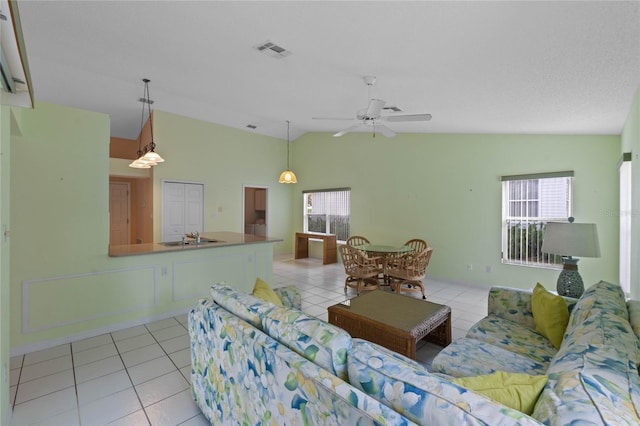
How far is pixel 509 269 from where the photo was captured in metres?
4.90

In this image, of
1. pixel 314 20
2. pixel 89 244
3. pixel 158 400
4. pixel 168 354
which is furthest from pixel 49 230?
pixel 314 20

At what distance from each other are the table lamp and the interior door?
9.48 m

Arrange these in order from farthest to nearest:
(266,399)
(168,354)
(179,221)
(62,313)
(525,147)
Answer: (179,221) < (525,147) < (62,313) < (168,354) < (266,399)

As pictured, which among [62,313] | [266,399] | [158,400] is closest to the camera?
[266,399]

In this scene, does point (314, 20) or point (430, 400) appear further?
point (314, 20)

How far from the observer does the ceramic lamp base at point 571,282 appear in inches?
99.4

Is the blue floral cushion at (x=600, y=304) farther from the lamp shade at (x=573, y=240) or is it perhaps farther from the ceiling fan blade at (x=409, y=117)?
the ceiling fan blade at (x=409, y=117)

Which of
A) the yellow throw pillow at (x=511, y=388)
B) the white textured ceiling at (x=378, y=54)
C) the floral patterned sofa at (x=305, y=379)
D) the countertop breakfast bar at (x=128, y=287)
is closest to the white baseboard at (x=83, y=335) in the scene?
the countertop breakfast bar at (x=128, y=287)

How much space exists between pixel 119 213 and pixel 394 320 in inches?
338

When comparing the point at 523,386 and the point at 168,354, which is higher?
the point at 523,386

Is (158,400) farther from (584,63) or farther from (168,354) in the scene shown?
(584,63)

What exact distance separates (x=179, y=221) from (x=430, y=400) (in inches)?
269

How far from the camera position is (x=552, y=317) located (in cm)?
212


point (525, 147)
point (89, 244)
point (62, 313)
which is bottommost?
point (62, 313)
